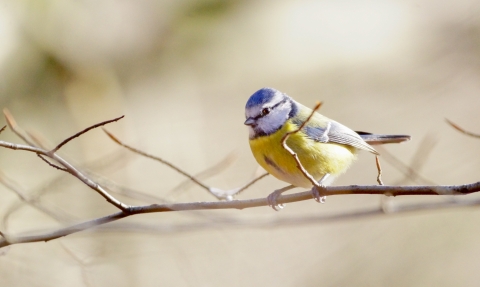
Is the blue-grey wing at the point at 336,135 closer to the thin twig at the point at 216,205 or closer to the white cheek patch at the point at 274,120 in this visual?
the white cheek patch at the point at 274,120

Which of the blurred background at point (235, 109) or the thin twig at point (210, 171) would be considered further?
the blurred background at point (235, 109)

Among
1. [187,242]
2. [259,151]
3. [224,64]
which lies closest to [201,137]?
[224,64]

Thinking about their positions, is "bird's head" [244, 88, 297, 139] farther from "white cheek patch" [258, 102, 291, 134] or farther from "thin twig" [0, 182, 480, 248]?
"thin twig" [0, 182, 480, 248]

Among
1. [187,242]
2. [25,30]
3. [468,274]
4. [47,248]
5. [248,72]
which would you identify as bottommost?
[468,274]

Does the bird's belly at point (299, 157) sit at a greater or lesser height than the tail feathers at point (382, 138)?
greater

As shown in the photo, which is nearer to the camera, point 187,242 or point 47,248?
point 47,248

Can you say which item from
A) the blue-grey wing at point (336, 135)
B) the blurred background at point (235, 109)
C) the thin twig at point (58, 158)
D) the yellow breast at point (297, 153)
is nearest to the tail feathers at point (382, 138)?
the blue-grey wing at point (336, 135)

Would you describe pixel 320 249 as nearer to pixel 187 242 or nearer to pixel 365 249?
pixel 365 249
